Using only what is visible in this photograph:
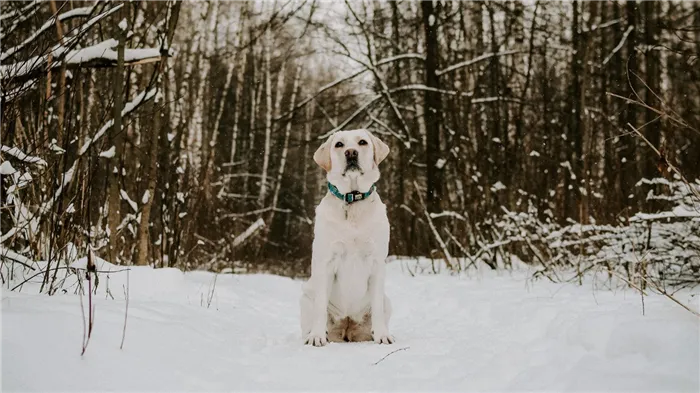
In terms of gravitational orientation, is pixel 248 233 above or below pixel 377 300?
below

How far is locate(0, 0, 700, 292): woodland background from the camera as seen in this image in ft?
10.9

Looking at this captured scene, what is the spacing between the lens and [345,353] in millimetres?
2734

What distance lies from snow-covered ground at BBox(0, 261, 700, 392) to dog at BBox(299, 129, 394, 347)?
23 centimetres

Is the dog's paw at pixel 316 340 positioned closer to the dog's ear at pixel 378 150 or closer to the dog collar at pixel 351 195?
the dog collar at pixel 351 195

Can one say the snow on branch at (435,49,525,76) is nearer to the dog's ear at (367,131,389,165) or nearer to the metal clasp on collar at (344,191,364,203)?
the dog's ear at (367,131,389,165)

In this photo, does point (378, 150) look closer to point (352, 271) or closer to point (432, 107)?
point (352, 271)

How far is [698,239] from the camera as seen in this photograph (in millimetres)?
3699

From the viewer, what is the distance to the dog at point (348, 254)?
3.23 meters

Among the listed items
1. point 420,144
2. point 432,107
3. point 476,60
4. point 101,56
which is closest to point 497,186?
point 476,60

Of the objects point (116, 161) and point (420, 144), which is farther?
point (420, 144)

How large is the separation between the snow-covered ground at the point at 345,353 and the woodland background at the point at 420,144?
1.84ft

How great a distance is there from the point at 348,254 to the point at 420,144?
7968 mm

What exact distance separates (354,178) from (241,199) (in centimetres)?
1564

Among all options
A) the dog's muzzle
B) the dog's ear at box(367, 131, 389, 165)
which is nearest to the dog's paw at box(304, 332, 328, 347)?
the dog's muzzle
